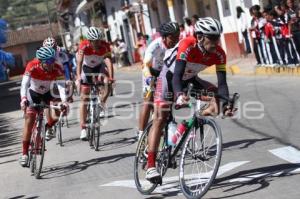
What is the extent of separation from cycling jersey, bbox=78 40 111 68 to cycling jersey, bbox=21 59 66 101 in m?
1.98

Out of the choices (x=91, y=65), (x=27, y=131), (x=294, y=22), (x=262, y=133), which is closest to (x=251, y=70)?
(x=294, y=22)

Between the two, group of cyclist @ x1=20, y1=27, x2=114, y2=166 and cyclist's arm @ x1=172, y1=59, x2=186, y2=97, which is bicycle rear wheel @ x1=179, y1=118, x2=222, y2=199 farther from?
group of cyclist @ x1=20, y1=27, x2=114, y2=166

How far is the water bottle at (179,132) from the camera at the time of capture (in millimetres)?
7012

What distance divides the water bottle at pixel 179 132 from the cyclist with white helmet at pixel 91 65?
192 inches

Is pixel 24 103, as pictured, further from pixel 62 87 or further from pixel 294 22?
pixel 294 22

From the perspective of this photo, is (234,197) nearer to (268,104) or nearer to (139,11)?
(268,104)

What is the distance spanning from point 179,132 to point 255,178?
1.13 meters

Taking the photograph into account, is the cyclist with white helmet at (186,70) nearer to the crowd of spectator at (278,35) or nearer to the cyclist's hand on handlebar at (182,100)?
the cyclist's hand on handlebar at (182,100)

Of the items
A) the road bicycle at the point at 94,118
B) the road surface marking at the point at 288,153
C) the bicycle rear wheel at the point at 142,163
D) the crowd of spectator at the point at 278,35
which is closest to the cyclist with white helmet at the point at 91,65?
the road bicycle at the point at 94,118

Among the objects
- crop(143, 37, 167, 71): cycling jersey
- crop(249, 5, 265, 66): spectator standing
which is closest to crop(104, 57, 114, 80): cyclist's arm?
crop(143, 37, 167, 71): cycling jersey

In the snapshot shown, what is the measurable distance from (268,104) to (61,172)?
5666 millimetres

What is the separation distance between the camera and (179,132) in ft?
23.1

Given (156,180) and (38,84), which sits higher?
(38,84)

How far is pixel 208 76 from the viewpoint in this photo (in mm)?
25641
